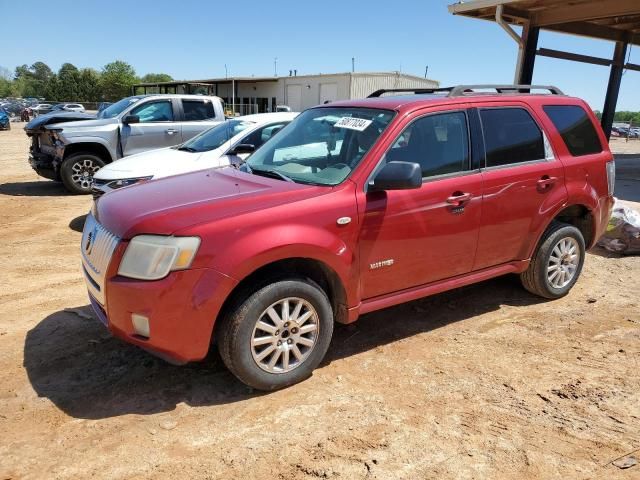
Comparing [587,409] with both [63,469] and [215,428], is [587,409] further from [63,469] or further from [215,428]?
[63,469]

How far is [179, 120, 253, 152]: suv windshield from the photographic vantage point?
24.3ft

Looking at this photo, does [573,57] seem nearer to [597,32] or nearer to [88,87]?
[597,32]

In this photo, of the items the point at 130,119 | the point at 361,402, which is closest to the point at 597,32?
the point at 130,119

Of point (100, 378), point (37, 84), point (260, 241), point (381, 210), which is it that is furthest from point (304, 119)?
point (37, 84)

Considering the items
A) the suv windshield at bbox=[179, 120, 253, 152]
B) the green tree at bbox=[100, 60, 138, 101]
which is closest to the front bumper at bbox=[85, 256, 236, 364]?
the suv windshield at bbox=[179, 120, 253, 152]

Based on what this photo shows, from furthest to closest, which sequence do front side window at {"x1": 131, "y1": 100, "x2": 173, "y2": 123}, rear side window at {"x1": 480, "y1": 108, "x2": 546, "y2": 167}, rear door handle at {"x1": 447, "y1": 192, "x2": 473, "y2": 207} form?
front side window at {"x1": 131, "y1": 100, "x2": 173, "y2": 123} < rear side window at {"x1": 480, "y1": 108, "x2": 546, "y2": 167} < rear door handle at {"x1": 447, "y1": 192, "x2": 473, "y2": 207}

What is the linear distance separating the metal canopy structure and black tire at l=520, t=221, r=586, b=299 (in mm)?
7752

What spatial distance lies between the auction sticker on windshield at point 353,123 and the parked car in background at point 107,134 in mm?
6851

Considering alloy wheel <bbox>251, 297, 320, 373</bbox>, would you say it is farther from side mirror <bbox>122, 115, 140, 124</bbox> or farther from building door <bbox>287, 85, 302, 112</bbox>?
building door <bbox>287, 85, 302, 112</bbox>

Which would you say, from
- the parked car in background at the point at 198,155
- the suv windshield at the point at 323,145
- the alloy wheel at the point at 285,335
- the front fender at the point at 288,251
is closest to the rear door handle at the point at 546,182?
the suv windshield at the point at 323,145

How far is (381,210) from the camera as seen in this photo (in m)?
3.49

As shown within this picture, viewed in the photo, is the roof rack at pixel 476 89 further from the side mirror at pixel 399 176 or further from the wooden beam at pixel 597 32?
the wooden beam at pixel 597 32

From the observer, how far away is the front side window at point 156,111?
10.1 m

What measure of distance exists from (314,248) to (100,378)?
1697 millimetres
